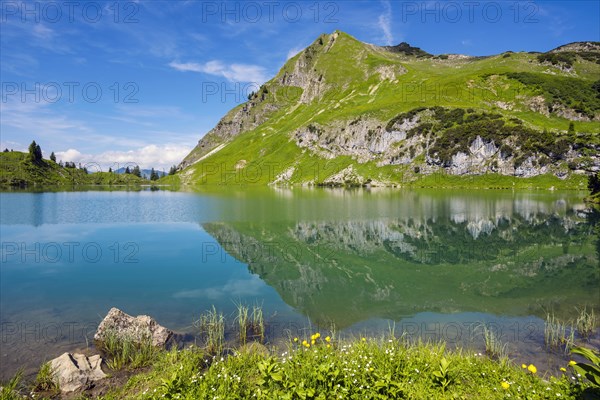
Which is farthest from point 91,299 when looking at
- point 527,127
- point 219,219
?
point 527,127

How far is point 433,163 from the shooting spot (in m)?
190

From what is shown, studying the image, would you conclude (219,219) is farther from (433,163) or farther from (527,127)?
(527,127)

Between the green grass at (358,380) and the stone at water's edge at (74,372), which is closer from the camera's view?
the green grass at (358,380)

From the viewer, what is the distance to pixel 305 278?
32.5 metres

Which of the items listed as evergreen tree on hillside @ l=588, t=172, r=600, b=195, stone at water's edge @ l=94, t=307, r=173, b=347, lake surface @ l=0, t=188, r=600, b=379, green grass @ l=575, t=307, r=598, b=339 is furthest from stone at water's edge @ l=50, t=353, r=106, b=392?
evergreen tree on hillside @ l=588, t=172, r=600, b=195

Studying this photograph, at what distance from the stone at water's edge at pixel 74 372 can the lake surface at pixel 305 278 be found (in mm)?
2897

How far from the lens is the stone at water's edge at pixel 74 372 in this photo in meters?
13.8

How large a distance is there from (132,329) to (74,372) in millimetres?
4075

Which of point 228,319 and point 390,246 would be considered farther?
point 390,246

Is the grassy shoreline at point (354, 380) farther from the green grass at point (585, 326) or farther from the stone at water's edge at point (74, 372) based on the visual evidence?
the green grass at point (585, 326)

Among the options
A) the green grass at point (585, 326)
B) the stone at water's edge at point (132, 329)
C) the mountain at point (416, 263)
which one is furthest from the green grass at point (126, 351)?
the green grass at point (585, 326)

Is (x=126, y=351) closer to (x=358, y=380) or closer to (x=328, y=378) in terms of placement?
(x=328, y=378)

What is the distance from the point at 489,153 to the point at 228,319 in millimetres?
190197

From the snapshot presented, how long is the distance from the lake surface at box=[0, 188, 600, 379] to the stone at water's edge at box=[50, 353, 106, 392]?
2.90 m
